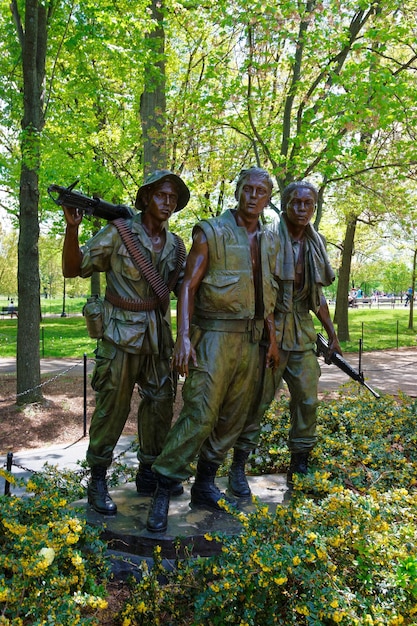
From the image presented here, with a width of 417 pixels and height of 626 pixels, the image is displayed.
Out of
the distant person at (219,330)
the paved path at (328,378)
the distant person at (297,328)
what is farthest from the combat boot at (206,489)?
the paved path at (328,378)

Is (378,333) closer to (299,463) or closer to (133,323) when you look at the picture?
(299,463)

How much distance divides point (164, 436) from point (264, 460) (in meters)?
1.85

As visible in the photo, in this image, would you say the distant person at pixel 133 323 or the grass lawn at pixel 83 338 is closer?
the distant person at pixel 133 323

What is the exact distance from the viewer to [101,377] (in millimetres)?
3664

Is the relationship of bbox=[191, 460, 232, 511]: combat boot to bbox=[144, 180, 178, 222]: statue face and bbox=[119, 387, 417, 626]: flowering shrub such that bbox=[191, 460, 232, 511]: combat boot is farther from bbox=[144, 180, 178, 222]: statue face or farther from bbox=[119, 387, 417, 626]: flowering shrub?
bbox=[144, 180, 178, 222]: statue face

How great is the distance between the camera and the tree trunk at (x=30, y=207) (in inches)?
314

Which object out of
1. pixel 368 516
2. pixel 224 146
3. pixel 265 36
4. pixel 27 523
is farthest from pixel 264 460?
pixel 224 146

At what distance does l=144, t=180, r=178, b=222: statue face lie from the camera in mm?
3662

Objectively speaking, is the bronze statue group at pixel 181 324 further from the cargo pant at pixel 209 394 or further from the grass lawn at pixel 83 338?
the grass lawn at pixel 83 338

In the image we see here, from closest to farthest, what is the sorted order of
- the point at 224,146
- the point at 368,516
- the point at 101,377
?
the point at 368,516, the point at 101,377, the point at 224,146

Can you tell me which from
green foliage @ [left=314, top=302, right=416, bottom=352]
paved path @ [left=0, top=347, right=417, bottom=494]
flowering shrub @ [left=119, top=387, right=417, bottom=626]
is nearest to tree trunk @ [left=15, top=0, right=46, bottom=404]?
paved path @ [left=0, top=347, right=417, bottom=494]

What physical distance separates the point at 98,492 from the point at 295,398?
1635 mm

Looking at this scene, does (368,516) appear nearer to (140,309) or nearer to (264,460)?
(140,309)

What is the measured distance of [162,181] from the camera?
3648mm
